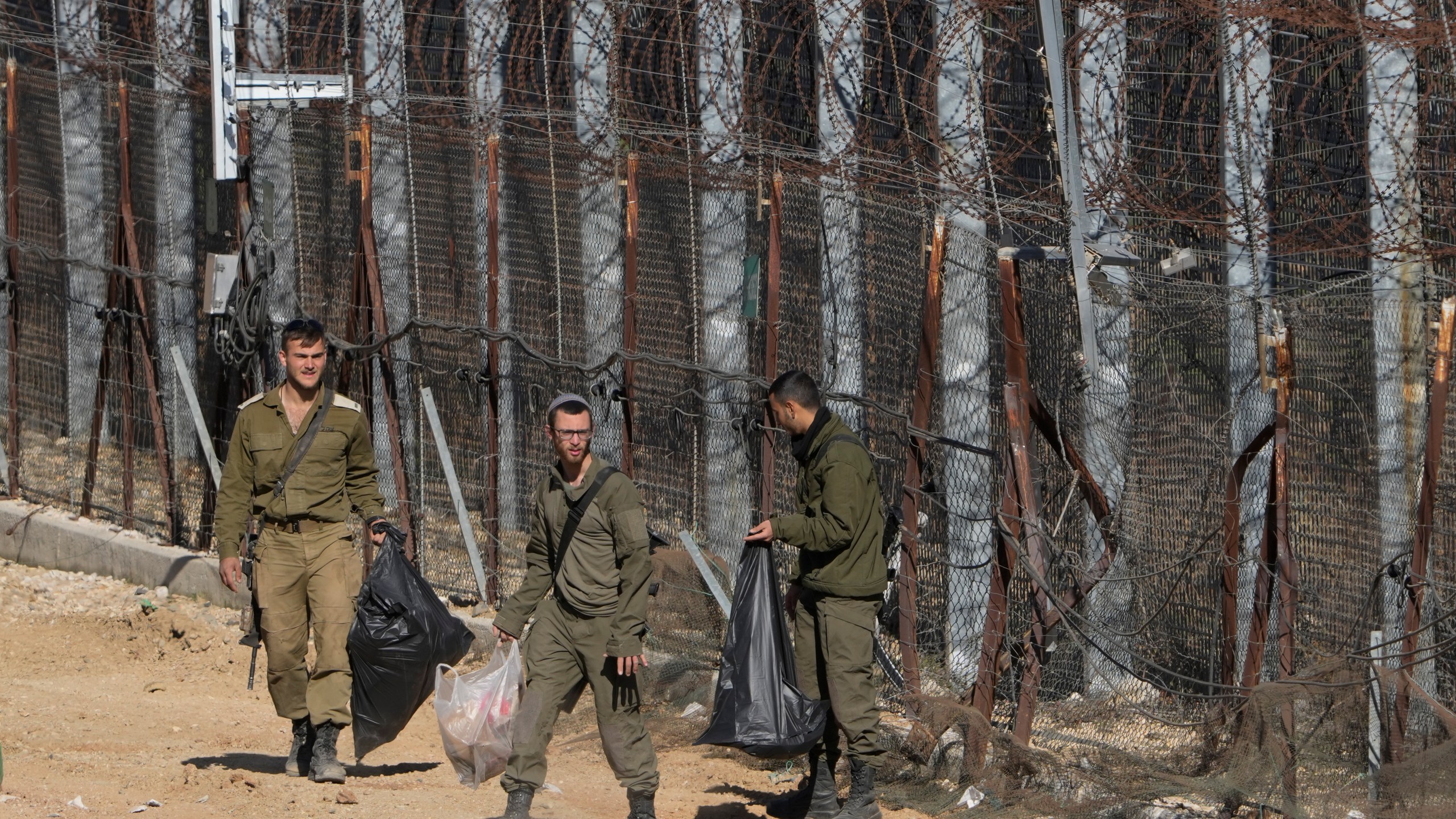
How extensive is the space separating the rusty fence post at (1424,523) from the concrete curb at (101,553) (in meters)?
6.55

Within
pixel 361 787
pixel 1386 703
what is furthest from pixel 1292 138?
pixel 361 787

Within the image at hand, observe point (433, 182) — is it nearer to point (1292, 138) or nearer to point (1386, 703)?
point (1292, 138)

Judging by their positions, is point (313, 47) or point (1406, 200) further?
point (313, 47)

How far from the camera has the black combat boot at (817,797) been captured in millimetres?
6852

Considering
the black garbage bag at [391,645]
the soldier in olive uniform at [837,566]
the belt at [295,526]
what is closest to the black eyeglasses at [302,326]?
the belt at [295,526]

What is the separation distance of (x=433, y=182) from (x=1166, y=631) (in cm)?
520

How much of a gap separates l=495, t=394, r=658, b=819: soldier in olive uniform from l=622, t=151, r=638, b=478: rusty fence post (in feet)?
8.71

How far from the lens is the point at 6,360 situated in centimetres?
1218

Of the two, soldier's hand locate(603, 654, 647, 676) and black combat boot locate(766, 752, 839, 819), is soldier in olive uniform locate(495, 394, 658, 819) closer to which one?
soldier's hand locate(603, 654, 647, 676)

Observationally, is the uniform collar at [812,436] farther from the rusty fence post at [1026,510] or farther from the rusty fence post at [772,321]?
the rusty fence post at [772,321]

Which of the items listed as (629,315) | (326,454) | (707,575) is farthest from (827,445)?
(629,315)

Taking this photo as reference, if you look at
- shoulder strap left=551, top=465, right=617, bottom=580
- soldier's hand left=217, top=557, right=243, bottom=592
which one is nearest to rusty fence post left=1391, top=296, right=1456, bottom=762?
shoulder strap left=551, top=465, right=617, bottom=580

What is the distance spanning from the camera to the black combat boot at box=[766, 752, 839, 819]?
22.5 ft

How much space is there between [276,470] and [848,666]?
2429mm
